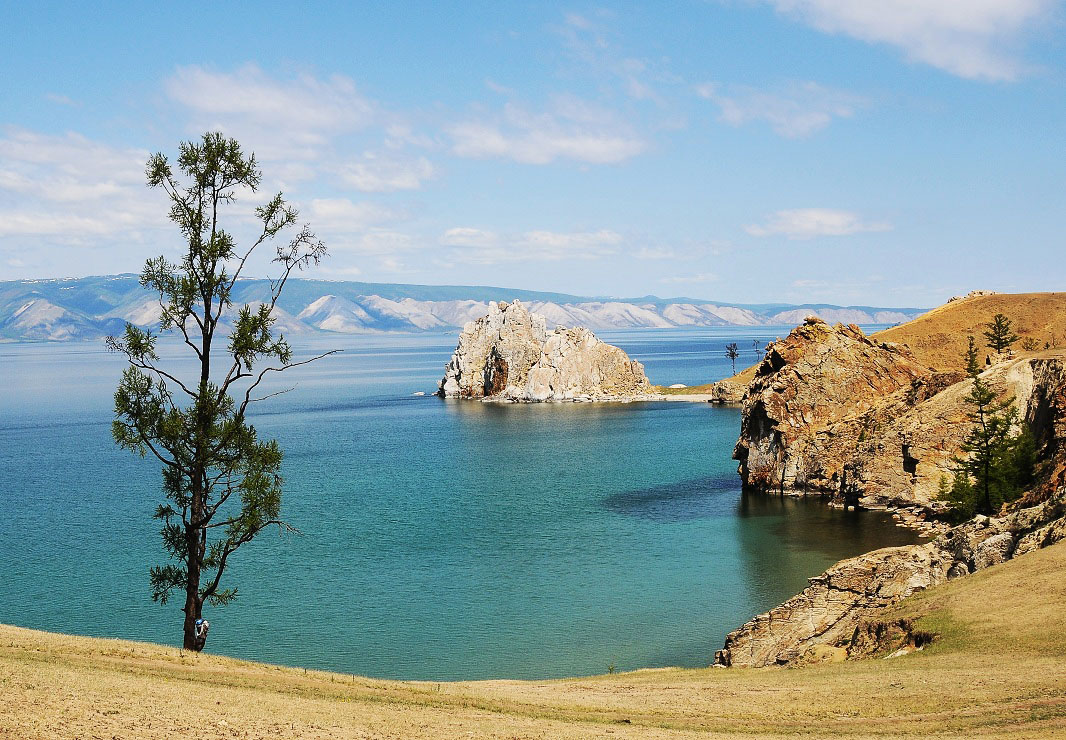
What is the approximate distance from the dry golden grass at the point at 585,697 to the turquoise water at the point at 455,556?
13.9 m

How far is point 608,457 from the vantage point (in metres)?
115

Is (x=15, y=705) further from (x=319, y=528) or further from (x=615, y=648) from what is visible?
(x=319, y=528)

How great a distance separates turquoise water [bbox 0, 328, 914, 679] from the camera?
45.9 m

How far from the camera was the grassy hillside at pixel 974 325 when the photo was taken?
509 feet

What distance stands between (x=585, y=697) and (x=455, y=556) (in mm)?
36531

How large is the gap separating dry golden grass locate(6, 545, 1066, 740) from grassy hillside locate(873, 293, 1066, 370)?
5190 inches

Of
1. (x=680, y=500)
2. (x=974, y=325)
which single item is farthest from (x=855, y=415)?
(x=974, y=325)

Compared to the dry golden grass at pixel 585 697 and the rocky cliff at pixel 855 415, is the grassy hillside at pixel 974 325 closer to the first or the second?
the rocky cliff at pixel 855 415

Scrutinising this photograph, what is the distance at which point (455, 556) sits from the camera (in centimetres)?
6388

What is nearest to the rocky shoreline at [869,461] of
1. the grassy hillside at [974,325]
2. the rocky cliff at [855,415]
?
the rocky cliff at [855,415]

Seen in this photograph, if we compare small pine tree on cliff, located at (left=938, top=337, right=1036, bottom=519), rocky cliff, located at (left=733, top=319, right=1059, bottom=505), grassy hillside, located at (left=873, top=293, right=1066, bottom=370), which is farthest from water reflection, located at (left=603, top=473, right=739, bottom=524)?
grassy hillside, located at (left=873, top=293, right=1066, bottom=370)

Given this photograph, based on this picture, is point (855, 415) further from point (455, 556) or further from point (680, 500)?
point (455, 556)

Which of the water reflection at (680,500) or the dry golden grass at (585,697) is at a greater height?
the dry golden grass at (585,697)

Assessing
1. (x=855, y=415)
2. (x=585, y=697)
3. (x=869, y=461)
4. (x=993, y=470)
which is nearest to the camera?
(x=585, y=697)
